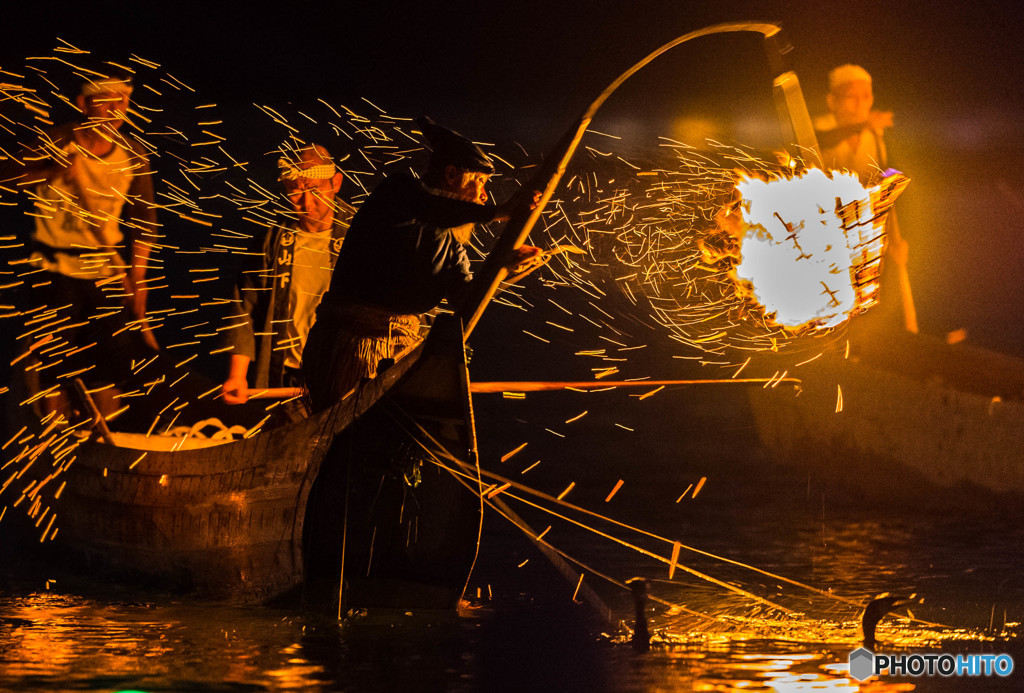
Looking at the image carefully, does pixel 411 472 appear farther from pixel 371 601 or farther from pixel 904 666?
pixel 904 666

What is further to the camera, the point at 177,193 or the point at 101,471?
the point at 177,193

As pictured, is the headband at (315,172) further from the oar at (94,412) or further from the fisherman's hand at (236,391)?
the oar at (94,412)

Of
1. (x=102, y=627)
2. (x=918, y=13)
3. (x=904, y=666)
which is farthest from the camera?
(x=918, y=13)

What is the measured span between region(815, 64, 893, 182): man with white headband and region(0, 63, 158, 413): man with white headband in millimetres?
4186

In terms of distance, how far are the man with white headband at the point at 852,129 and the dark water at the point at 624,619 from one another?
85.9 inches

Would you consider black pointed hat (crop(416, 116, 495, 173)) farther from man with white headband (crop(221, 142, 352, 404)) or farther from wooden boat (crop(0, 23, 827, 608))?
man with white headband (crop(221, 142, 352, 404))

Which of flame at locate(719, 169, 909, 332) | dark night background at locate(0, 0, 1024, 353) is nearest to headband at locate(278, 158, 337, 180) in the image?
flame at locate(719, 169, 909, 332)

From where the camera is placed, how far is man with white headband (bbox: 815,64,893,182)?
8805mm

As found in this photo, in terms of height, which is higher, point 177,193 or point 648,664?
point 177,193

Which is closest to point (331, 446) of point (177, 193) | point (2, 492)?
point (2, 492)

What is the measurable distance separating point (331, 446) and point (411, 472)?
0.35 metres

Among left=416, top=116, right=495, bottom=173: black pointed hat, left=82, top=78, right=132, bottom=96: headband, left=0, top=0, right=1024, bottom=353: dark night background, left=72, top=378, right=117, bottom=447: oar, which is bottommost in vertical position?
left=72, top=378, right=117, bottom=447: oar

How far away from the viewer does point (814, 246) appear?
251 inches

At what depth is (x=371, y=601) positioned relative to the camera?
600 centimetres
